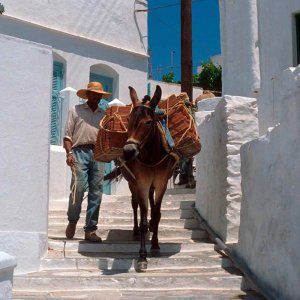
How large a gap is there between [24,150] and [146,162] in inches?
55.4

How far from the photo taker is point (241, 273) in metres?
6.18

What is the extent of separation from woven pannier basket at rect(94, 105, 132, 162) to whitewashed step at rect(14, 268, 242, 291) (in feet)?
4.87

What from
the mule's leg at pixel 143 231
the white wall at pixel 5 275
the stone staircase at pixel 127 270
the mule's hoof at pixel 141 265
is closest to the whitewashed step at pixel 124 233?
the stone staircase at pixel 127 270

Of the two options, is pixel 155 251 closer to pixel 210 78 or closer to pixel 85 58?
pixel 85 58

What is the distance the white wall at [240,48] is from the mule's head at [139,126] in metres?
6.35

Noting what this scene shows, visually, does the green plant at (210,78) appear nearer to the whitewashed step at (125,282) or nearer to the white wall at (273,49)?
the white wall at (273,49)

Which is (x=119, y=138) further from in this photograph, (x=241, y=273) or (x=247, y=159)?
(x=241, y=273)

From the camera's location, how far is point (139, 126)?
6.11 metres

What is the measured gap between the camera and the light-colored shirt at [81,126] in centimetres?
725

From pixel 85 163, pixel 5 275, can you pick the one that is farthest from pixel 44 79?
pixel 5 275

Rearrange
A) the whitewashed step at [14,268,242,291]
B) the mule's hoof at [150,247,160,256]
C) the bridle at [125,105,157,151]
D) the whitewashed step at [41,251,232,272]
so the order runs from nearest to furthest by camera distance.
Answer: the whitewashed step at [14,268,242,291] → the bridle at [125,105,157,151] → the whitewashed step at [41,251,232,272] → the mule's hoof at [150,247,160,256]

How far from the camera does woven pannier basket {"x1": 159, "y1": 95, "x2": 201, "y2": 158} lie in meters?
6.64

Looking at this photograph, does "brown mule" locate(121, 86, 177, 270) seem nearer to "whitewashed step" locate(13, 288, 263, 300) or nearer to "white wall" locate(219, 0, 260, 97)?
"whitewashed step" locate(13, 288, 263, 300)

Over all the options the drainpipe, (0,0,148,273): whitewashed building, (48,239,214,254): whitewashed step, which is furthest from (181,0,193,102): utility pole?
(48,239,214,254): whitewashed step
